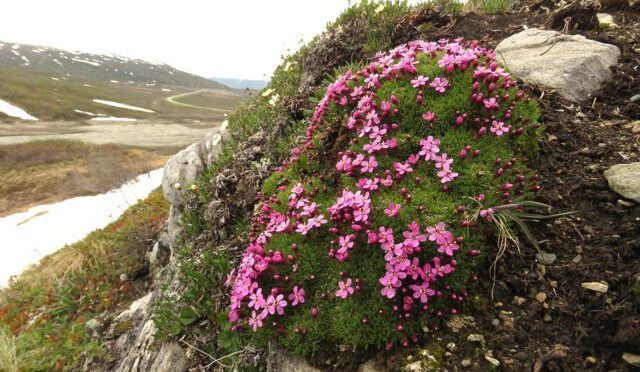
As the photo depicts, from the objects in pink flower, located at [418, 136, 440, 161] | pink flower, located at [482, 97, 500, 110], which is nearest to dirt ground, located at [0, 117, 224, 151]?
pink flower, located at [418, 136, 440, 161]

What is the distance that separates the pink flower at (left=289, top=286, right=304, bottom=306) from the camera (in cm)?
377

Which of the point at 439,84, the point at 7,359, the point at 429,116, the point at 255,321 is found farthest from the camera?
the point at 7,359

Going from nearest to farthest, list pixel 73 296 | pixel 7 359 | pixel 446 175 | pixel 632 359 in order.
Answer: pixel 632 359
pixel 446 175
pixel 7 359
pixel 73 296

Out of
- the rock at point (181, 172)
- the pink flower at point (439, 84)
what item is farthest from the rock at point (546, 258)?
the rock at point (181, 172)

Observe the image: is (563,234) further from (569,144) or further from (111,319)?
(111,319)

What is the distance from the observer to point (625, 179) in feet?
12.1

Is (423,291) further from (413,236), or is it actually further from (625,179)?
(625,179)

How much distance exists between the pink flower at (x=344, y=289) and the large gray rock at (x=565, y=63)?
3881 millimetres

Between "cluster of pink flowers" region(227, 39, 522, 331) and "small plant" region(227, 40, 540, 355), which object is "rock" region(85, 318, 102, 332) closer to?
"cluster of pink flowers" region(227, 39, 522, 331)

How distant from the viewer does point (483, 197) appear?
3.62 m

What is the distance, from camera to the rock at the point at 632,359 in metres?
2.64

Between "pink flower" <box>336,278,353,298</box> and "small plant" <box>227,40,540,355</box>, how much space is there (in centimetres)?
1

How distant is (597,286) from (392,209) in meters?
1.77

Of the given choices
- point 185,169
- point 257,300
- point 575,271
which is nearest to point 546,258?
point 575,271
